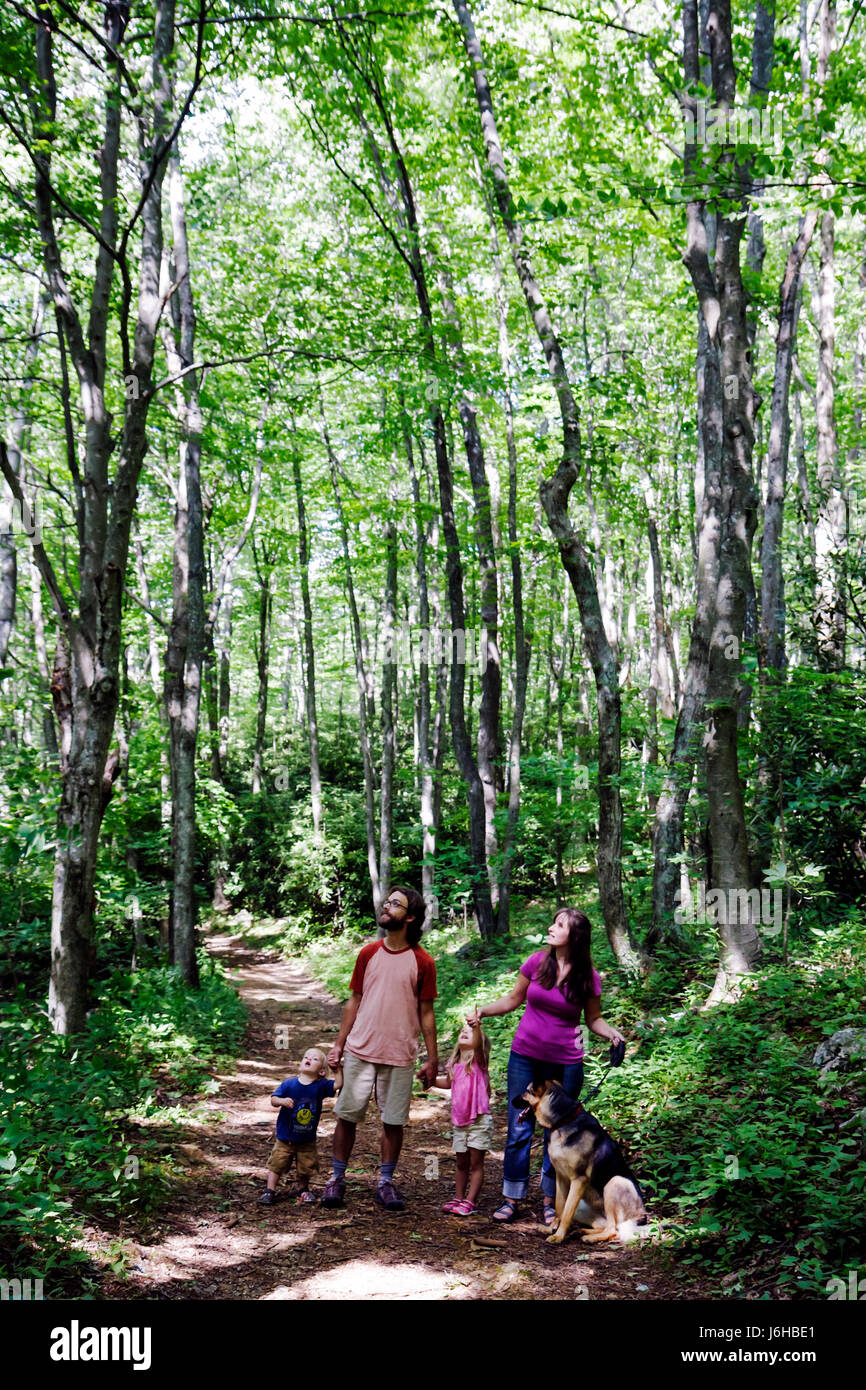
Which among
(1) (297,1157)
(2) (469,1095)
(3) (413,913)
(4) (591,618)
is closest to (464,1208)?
(2) (469,1095)

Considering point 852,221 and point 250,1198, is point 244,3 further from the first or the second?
point 852,221

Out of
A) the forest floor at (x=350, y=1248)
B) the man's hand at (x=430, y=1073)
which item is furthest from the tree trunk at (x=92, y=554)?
the man's hand at (x=430, y=1073)

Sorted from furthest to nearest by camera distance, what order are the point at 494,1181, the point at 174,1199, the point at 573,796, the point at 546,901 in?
1. the point at 546,901
2. the point at 573,796
3. the point at 494,1181
4. the point at 174,1199

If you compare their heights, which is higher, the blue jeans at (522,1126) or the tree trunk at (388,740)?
the tree trunk at (388,740)

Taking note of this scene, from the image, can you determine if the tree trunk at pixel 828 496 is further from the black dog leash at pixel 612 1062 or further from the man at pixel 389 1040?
the man at pixel 389 1040

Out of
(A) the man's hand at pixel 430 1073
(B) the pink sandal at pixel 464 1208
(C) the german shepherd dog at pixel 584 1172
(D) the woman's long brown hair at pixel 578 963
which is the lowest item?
(B) the pink sandal at pixel 464 1208

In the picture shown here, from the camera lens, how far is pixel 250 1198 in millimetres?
4957

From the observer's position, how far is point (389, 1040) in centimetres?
462

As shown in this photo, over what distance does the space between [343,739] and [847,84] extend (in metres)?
20.3

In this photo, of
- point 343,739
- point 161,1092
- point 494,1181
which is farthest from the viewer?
point 343,739

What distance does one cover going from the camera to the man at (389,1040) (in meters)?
4.63

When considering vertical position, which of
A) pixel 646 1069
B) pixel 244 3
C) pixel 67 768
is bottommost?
pixel 646 1069

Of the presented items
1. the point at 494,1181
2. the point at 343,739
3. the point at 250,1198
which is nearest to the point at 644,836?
the point at 494,1181

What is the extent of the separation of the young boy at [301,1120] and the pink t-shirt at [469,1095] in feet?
2.27
